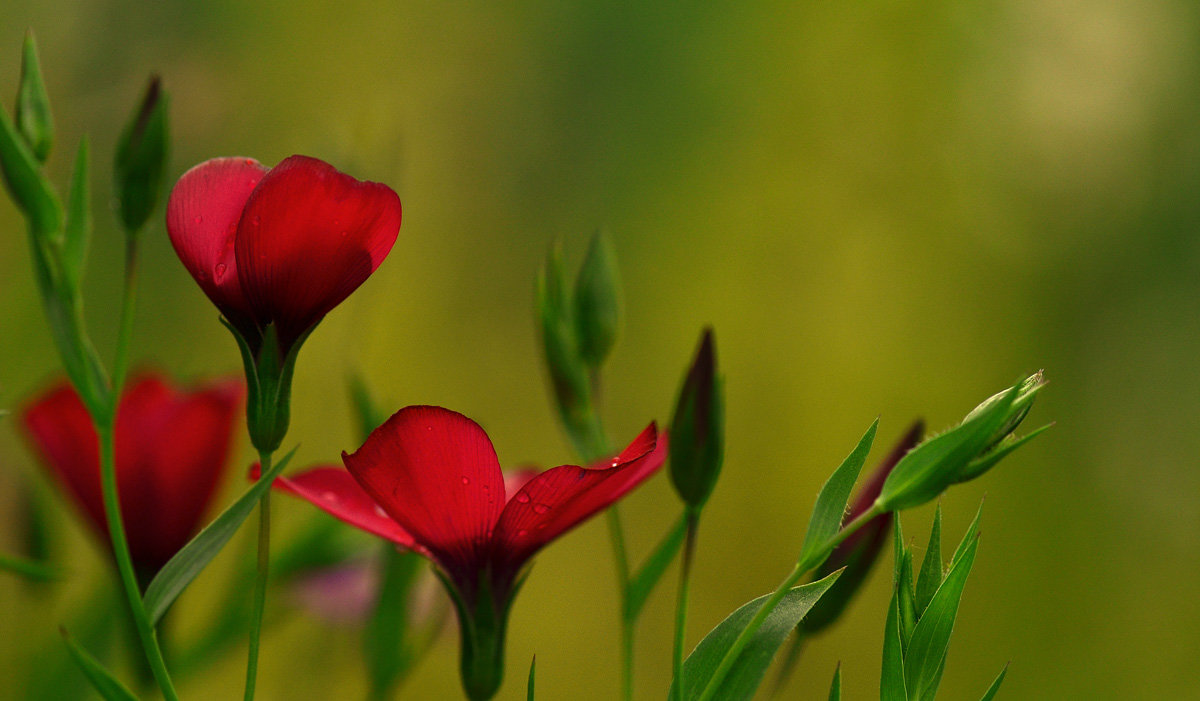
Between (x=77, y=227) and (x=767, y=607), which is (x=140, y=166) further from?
(x=767, y=607)

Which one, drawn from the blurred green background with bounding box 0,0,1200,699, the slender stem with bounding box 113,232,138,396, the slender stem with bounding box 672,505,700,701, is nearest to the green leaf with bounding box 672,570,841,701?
the slender stem with bounding box 672,505,700,701

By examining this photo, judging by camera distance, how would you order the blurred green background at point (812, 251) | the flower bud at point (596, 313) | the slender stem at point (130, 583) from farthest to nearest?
the blurred green background at point (812, 251) → the flower bud at point (596, 313) → the slender stem at point (130, 583)

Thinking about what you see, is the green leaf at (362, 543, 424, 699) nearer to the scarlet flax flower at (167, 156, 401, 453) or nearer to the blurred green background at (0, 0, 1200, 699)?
the scarlet flax flower at (167, 156, 401, 453)

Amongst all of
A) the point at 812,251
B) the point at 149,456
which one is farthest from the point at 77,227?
the point at 812,251

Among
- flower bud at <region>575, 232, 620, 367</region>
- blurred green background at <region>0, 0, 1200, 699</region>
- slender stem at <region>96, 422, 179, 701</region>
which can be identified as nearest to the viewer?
slender stem at <region>96, 422, 179, 701</region>

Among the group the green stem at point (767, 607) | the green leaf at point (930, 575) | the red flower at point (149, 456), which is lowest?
the green leaf at point (930, 575)

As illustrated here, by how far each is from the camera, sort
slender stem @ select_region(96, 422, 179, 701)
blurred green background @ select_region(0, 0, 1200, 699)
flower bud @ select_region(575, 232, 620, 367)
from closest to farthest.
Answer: slender stem @ select_region(96, 422, 179, 701) < flower bud @ select_region(575, 232, 620, 367) < blurred green background @ select_region(0, 0, 1200, 699)

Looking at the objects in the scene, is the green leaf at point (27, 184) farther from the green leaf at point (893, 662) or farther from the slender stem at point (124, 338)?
the green leaf at point (893, 662)

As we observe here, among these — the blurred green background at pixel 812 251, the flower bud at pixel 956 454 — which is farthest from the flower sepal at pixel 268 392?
the blurred green background at pixel 812 251

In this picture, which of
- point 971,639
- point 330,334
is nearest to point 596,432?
point 330,334
